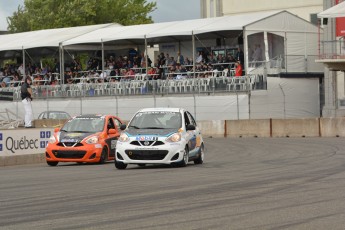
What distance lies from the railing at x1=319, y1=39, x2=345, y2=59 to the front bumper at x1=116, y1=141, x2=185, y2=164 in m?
26.4

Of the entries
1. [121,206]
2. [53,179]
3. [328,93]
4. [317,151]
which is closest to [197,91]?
[328,93]

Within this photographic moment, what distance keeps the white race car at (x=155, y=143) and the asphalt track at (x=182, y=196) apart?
30 cm

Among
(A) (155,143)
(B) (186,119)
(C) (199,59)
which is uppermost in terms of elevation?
(C) (199,59)

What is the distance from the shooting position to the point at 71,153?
86.8 ft

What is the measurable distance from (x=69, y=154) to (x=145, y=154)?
12.4 ft

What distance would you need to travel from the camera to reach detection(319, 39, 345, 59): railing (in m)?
48.7

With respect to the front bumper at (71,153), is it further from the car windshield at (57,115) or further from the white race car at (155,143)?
the car windshield at (57,115)

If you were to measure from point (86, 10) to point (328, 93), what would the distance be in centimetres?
3335

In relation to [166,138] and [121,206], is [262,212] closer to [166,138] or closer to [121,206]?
[121,206]

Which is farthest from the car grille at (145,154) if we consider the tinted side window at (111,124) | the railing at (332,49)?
the railing at (332,49)

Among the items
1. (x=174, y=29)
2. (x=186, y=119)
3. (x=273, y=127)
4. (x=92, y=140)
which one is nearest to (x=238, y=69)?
(x=273, y=127)

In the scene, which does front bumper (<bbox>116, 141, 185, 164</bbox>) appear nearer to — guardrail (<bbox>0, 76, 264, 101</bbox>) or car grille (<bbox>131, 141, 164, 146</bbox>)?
car grille (<bbox>131, 141, 164, 146</bbox>)

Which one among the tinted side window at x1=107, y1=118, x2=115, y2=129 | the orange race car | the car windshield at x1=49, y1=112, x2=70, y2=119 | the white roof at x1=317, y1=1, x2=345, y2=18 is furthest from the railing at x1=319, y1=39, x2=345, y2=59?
the orange race car

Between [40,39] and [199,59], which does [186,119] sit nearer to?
[199,59]
